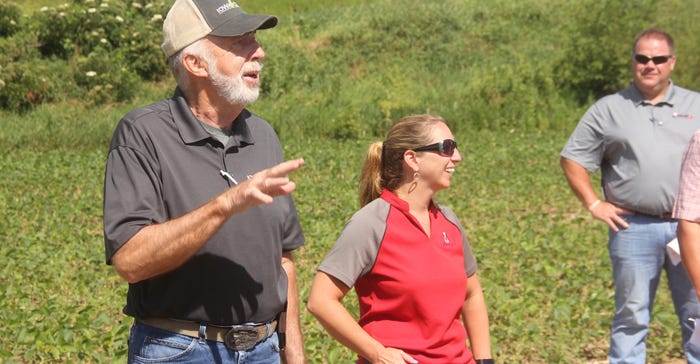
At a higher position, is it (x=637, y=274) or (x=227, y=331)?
(x=227, y=331)

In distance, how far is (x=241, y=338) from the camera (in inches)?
119

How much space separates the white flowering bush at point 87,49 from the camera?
85.6 feet

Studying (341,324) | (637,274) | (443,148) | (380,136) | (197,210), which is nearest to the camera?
(197,210)

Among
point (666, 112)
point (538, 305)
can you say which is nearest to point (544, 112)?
point (538, 305)

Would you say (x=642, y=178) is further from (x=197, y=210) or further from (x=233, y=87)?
(x=197, y=210)

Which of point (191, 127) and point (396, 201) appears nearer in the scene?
point (191, 127)

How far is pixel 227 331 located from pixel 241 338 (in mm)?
57

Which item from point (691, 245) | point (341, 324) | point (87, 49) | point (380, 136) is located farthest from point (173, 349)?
point (87, 49)

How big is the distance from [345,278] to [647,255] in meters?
2.39

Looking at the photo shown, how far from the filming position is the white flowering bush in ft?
85.6

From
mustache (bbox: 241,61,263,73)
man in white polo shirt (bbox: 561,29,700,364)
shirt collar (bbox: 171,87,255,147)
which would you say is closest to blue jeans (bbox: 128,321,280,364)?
shirt collar (bbox: 171,87,255,147)

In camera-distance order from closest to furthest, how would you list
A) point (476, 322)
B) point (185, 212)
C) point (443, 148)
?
point (185, 212), point (443, 148), point (476, 322)

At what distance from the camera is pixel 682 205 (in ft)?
12.4

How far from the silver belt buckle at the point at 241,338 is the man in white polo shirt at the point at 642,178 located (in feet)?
8.84
